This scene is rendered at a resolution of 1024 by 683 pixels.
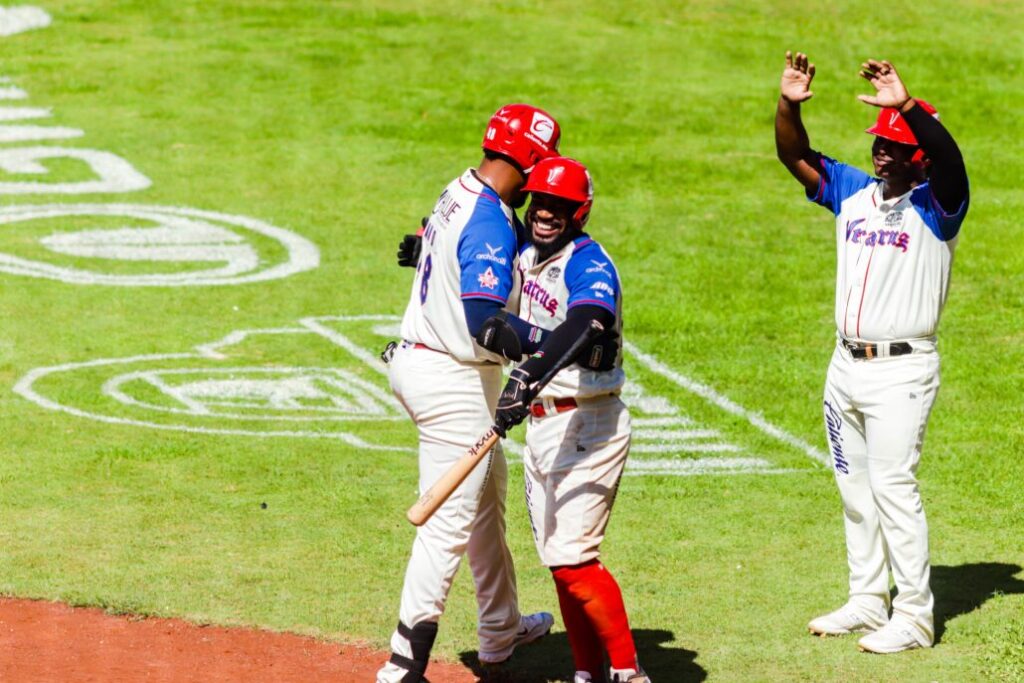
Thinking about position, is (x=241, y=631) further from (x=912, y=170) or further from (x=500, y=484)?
(x=912, y=170)

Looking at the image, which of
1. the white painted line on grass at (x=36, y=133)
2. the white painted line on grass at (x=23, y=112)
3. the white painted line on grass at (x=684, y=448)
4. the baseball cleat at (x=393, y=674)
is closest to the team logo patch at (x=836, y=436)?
the baseball cleat at (x=393, y=674)

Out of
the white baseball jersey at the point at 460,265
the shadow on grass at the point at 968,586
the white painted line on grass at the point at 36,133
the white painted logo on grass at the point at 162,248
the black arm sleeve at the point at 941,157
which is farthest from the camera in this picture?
the white painted line on grass at the point at 36,133

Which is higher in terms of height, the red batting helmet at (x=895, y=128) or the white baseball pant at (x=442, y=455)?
the red batting helmet at (x=895, y=128)

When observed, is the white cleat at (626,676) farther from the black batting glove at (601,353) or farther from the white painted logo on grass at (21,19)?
the white painted logo on grass at (21,19)

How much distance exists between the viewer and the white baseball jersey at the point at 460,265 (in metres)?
6.43

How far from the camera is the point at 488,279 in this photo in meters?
6.39

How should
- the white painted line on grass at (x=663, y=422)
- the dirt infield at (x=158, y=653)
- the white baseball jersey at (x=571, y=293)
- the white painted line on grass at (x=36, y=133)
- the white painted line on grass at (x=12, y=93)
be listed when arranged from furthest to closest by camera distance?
the white painted line on grass at (x=12, y=93) → the white painted line on grass at (x=36, y=133) → the white painted line on grass at (x=663, y=422) → the dirt infield at (x=158, y=653) → the white baseball jersey at (x=571, y=293)

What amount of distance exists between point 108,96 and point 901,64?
10686 millimetres

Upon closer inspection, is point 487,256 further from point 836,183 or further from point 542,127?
point 836,183

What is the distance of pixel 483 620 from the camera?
7262 mm

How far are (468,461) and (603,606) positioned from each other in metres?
0.82

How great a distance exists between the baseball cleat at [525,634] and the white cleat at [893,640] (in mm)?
1490

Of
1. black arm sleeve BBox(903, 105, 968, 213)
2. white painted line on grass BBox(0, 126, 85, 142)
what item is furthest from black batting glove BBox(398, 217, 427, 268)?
white painted line on grass BBox(0, 126, 85, 142)

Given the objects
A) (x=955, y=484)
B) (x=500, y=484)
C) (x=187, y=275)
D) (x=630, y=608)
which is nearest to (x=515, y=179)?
(x=500, y=484)
